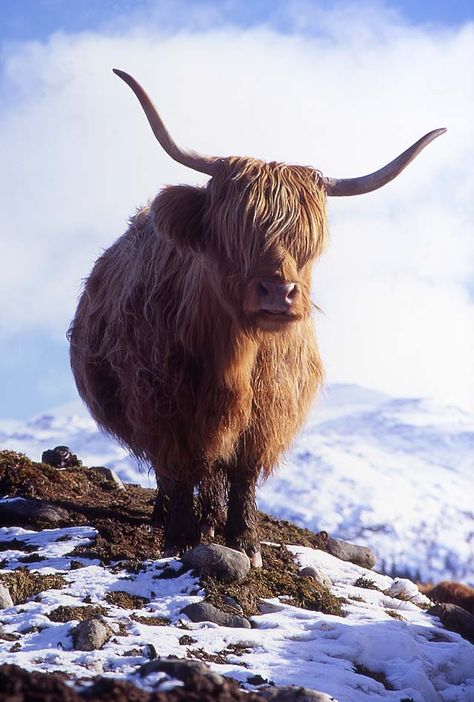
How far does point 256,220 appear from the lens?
6.59 m

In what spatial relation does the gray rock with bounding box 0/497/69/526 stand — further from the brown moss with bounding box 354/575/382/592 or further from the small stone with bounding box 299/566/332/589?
the brown moss with bounding box 354/575/382/592

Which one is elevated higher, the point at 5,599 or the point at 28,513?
the point at 28,513

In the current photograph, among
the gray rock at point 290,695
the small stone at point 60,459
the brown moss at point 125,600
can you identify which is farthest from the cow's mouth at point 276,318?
the small stone at point 60,459

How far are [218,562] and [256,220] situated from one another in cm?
207

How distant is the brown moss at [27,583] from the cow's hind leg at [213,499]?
1.37m

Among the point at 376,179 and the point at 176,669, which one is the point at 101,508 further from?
the point at 176,669

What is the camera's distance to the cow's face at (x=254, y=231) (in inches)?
251

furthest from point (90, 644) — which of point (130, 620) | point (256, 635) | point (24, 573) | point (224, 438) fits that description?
point (224, 438)

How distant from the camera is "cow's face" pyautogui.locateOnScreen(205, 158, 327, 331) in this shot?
6355 mm

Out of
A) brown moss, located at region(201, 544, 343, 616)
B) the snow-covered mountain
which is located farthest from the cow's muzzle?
the snow-covered mountain

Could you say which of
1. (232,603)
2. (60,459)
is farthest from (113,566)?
(60,459)

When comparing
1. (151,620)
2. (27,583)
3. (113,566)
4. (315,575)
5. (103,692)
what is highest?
(315,575)

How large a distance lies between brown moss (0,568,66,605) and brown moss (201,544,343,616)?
879 millimetres

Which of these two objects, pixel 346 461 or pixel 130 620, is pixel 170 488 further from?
pixel 346 461
